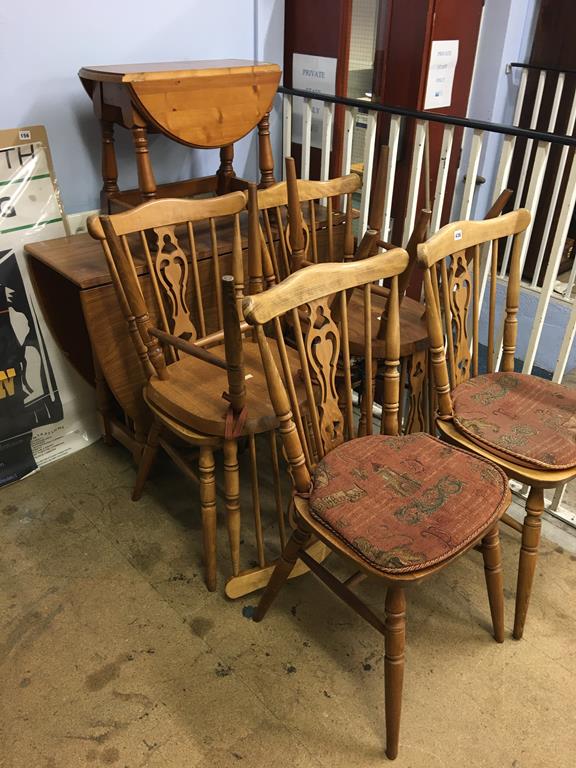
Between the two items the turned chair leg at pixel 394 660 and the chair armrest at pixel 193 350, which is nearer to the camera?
the turned chair leg at pixel 394 660

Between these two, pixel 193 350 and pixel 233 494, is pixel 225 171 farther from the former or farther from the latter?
pixel 233 494

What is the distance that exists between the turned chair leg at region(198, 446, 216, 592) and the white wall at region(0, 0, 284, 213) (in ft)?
3.48

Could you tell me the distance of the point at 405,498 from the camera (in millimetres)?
1318

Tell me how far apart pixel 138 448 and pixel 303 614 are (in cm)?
77

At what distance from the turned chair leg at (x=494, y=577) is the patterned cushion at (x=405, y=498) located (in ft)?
0.54

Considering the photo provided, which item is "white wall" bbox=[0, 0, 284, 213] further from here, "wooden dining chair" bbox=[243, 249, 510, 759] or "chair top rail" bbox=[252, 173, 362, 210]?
"wooden dining chair" bbox=[243, 249, 510, 759]

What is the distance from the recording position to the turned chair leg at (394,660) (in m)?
1.27

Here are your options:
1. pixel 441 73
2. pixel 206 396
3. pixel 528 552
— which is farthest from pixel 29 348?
pixel 441 73

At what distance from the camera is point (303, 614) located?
171 cm

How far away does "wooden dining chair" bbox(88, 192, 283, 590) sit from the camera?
1551 mm

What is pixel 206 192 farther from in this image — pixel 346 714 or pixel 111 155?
pixel 346 714

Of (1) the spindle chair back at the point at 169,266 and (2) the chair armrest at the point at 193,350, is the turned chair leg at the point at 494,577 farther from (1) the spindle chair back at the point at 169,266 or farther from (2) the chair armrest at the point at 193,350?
(1) the spindle chair back at the point at 169,266

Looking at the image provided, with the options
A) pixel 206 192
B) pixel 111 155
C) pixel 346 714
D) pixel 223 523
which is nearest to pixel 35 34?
pixel 111 155

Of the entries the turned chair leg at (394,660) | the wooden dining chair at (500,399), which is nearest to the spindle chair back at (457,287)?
the wooden dining chair at (500,399)
